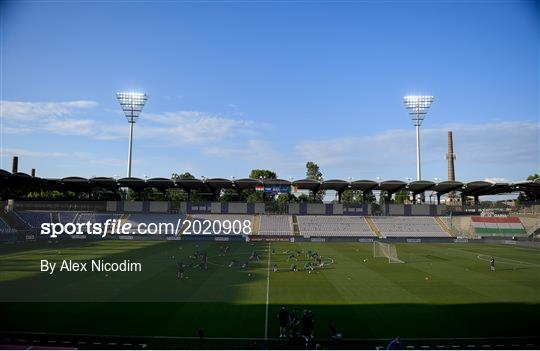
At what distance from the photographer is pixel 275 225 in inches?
2921

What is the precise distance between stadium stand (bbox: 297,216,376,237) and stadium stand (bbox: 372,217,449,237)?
2.88 m

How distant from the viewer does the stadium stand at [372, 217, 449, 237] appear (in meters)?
70.2

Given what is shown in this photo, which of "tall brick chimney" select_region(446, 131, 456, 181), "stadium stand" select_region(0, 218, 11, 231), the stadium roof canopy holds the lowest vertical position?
"stadium stand" select_region(0, 218, 11, 231)

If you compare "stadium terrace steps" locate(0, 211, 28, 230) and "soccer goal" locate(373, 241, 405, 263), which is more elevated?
"stadium terrace steps" locate(0, 211, 28, 230)

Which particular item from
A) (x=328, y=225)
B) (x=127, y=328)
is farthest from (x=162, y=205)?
(x=127, y=328)

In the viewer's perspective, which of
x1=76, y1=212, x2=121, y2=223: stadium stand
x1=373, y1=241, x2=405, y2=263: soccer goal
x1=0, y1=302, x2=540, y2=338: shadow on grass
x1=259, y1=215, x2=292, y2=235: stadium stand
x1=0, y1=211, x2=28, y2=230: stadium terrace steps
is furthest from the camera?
x1=76, y1=212, x2=121, y2=223: stadium stand

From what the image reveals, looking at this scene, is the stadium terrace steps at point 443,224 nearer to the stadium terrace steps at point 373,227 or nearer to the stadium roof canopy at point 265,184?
the stadium roof canopy at point 265,184

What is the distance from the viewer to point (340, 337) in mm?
16625

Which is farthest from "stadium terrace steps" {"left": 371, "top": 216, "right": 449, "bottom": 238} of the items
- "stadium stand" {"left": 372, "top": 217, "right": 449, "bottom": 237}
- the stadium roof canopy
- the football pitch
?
the football pitch

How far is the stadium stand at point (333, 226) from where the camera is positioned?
232 feet

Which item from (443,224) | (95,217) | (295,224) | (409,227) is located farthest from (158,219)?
(443,224)

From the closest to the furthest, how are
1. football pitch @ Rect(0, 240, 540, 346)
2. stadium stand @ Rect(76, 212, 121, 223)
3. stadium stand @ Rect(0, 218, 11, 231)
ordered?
football pitch @ Rect(0, 240, 540, 346) → stadium stand @ Rect(0, 218, 11, 231) → stadium stand @ Rect(76, 212, 121, 223)

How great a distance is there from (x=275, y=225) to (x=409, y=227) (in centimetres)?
2382

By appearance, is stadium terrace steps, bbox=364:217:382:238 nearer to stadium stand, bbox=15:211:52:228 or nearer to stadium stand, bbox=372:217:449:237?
stadium stand, bbox=372:217:449:237
